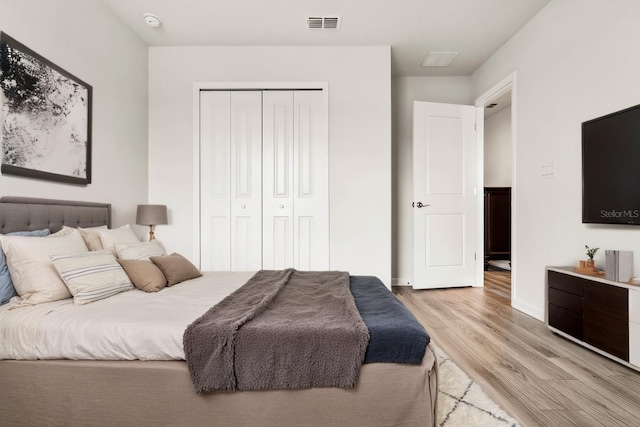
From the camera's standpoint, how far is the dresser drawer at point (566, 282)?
7.24 feet

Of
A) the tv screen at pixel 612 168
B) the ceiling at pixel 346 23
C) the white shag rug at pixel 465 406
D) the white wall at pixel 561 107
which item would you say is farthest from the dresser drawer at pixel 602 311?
the ceiling at pixel 346 23

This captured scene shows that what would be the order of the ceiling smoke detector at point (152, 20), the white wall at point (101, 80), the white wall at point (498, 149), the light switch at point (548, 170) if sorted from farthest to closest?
the white wall at point (498, 149)
the ceiling smoke detector at point (152, 20)
the light switch at point (548, 170)
the white wall at point (101, 80)

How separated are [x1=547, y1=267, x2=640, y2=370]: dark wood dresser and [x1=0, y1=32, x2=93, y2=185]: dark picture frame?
3.84 m

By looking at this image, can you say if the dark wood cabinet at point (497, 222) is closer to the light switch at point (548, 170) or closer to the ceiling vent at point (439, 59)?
the ceiling vent at point (439, 59)

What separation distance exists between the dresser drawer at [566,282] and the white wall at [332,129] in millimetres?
1494

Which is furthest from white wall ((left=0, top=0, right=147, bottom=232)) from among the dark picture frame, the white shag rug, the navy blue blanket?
the white shag rug

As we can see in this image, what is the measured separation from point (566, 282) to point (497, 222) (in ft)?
10.2

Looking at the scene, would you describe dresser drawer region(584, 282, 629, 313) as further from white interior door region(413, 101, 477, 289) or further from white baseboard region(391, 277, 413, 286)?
white baseboard region(391, 277, 413, 286)

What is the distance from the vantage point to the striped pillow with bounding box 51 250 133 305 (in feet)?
5.34

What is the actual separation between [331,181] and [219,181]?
128cm

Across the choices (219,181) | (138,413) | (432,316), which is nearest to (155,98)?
(219,181)

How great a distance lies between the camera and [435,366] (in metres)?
1.28

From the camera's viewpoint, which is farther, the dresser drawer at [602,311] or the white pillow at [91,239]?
the white pillow at [91,239]

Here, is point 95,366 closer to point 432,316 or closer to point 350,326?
point 350,326
